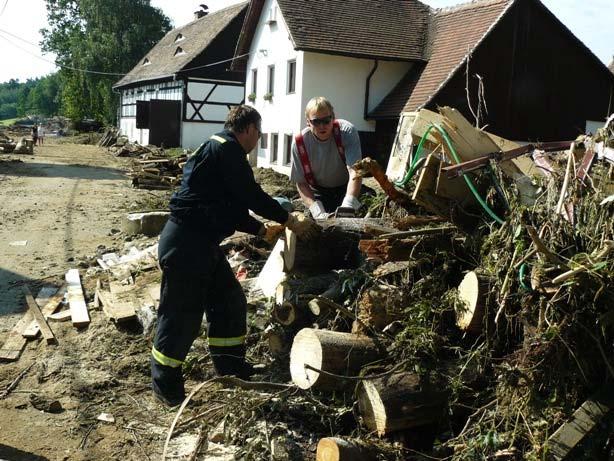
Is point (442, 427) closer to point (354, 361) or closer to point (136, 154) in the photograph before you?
point (354, 361)

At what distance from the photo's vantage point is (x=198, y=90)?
31.0 metres

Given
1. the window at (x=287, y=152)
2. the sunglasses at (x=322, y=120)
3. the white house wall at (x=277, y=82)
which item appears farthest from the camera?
the window at (x=287, y=152)

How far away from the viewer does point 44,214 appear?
41.4 feet

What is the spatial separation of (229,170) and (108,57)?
156 feet

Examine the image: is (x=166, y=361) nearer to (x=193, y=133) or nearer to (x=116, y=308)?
(x=116, y=308)

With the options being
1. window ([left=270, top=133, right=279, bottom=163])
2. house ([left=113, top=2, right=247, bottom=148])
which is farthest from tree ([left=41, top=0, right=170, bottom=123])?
window ([left=270, top=133, right=279, bottom=163])

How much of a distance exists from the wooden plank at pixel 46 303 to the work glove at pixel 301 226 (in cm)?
Answer: 288

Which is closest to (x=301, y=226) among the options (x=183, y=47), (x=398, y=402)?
(x=398, y=402)

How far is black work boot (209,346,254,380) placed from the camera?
4.58 meters

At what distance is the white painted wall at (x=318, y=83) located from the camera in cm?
2039

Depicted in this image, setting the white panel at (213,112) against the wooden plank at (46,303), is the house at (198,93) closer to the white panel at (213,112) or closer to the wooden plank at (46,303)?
the white panel at (213,112)

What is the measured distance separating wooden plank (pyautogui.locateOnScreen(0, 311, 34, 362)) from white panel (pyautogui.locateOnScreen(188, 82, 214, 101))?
84.7 feet

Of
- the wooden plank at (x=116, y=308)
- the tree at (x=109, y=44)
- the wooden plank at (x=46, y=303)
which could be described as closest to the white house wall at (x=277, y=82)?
the wooden plank at (x=46, y=303)

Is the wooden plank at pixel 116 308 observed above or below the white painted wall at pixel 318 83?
below
